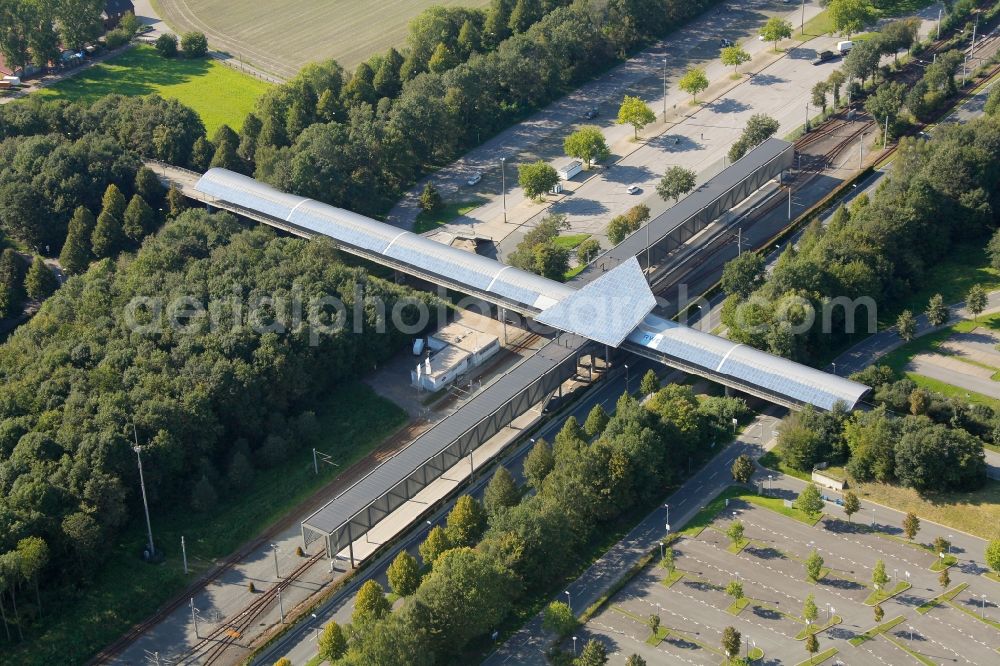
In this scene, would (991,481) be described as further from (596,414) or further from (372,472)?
(372,472)

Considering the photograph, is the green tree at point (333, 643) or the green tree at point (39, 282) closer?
the green tree at point (333, 643)

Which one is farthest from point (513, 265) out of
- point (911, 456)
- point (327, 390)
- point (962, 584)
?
point (962, 584)

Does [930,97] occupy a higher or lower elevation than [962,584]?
higher

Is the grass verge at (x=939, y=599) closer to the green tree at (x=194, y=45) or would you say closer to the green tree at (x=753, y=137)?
the green tree at (x=753, y=137)

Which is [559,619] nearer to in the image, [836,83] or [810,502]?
[810,502]

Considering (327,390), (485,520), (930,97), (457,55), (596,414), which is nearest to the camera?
(485,520)

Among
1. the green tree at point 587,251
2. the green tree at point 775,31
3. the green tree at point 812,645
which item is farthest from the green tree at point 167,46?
the green tree at point 812,645

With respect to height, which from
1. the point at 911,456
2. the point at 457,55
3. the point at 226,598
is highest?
the point at 457,55
